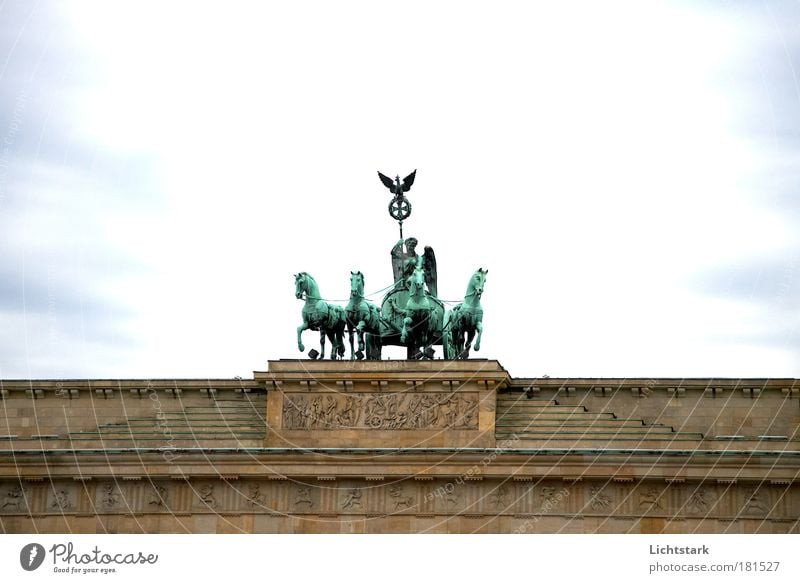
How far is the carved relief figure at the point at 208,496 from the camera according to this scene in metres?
56.8

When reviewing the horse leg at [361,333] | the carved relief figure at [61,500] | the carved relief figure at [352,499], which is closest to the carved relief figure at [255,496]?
the carved relief figure at [352,499]

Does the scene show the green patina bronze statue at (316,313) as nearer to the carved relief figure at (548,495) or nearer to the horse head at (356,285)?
the horse head at (356,285)

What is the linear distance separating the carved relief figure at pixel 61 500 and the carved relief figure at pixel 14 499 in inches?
34.2

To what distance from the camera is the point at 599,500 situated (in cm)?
5544

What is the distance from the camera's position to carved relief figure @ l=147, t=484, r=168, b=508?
5709 cm

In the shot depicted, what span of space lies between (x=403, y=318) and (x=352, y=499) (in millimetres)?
5035

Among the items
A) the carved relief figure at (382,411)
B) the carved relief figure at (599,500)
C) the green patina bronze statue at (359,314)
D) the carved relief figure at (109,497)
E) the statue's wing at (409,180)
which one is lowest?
the carved relief figure at (599,500)

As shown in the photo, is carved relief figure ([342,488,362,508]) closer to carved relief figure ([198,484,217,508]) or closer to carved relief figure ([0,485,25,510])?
carved relief figure ([198,484,217,508])

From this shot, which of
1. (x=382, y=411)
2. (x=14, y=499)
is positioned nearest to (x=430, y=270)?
(x=382, y=411)

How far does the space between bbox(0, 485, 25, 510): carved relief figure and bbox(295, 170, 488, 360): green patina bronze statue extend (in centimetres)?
847

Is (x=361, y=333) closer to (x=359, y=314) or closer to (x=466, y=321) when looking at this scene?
(x=359, y=314)

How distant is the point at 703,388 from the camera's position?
5734 centimetres

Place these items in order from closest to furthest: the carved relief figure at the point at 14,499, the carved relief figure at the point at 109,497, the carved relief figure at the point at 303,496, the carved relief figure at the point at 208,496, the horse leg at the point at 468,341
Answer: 1. the carved relief figure at the point at 303,496
2. the carved relief figure at the point at 208,496
3. the horse leg at the point at 468,341
4. the carved relief figure at the point at 109,497
5. the carved relief figure at the point at 14,499

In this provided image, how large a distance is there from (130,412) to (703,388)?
51.3 feet
